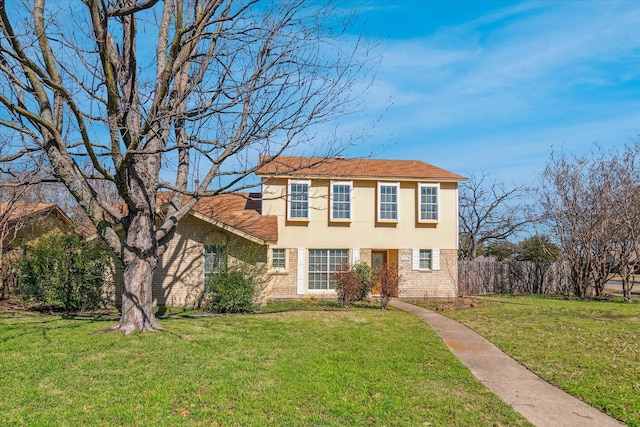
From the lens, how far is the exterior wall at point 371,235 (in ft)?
64.0

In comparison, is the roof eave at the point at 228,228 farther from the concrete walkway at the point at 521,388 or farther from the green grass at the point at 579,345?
the concrete walkway at the point at 521,388

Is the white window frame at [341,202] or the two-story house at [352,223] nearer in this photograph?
the two-story house at [352,223]

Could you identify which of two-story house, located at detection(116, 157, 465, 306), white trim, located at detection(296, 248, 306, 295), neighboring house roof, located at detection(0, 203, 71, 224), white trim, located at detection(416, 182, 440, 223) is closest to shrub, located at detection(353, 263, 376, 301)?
two-story house, located at detection(116, 157, 465, 306)

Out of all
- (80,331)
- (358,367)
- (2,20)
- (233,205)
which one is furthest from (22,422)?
(233,205)

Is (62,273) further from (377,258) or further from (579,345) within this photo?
(579,345)

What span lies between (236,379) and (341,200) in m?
13.5

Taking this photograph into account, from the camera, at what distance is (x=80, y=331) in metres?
10.8

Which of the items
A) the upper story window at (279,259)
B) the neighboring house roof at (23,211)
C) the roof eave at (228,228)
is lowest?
the upper story window at (279,259)

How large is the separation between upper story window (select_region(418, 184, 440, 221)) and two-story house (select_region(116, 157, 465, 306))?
0.14 ft

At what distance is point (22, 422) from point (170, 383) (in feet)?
6.33

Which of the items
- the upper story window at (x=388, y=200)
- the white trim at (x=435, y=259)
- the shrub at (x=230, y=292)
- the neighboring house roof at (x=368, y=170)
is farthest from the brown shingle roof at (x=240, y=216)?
the white trim at (x=435, y=259)

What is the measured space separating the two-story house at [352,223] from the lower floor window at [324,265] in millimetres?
42

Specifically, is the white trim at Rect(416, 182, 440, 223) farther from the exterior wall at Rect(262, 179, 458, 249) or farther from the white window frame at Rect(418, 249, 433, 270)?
the white window frame at Rect(418, 249, 433, 270)

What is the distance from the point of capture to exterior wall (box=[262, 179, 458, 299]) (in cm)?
1950
